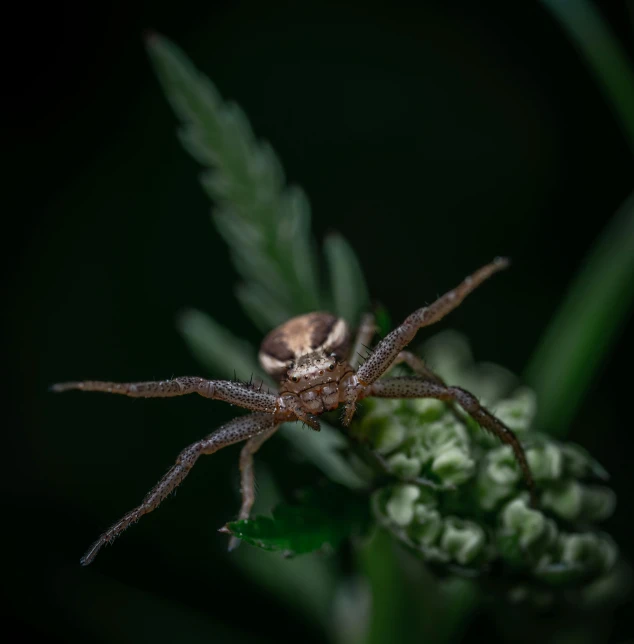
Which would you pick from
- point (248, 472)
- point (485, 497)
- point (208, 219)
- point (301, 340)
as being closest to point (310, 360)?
point (301, 340)

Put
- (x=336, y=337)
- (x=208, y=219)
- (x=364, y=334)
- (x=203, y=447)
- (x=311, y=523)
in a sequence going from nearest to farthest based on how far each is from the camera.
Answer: (x=311, y=523)
(x=203, y=447)
(x=336, y=337)
(x=364, y=334)
(x=208, y=219)

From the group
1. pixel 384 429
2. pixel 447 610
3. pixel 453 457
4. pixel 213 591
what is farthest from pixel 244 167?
pixel 213 591

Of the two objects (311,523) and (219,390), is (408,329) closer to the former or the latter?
(219,390)

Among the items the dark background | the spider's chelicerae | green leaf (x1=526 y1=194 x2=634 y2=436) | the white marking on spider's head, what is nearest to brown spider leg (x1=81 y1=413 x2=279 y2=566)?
the spider's chelicerae

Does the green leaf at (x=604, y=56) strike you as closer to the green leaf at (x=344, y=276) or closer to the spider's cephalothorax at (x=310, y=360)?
the green leaf at (x=344, y=276)

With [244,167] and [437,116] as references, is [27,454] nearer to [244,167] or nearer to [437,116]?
[244,167]

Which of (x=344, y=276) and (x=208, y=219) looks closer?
(x=344, y=276)
